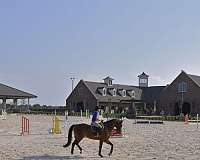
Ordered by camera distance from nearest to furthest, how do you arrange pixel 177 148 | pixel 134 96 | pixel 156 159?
1. pixel 156 159
2. pixel 177 148
3. pixel 134 96

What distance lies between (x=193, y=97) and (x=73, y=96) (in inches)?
930

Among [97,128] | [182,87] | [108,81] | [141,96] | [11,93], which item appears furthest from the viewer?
[141,96]

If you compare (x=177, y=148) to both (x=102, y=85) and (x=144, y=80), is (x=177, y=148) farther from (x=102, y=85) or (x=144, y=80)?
(x=144, y=80)

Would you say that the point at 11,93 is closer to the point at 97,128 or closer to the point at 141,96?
the point at 141,96

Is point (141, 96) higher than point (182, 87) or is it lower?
lower

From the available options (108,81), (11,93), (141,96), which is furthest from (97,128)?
(141,96)

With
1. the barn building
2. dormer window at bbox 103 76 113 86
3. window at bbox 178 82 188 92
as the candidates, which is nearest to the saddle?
the barn building

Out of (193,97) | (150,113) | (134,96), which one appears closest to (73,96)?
(134,96)

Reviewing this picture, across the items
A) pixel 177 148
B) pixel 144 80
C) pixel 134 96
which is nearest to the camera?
pixel 177 148

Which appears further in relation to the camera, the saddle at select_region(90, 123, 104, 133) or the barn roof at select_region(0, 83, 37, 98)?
the barn roof at select_region(0, 83, 37, 98)

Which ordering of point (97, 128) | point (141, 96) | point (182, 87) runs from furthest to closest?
1. point (141, 96)
2. point (182, 87)
3. point (97, 128)

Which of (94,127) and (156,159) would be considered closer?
(156,159)

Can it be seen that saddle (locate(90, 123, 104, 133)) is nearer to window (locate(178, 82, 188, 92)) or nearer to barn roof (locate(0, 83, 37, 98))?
barn roof (locate(0, 83, 37, 98))

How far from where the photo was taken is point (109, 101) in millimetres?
77875
